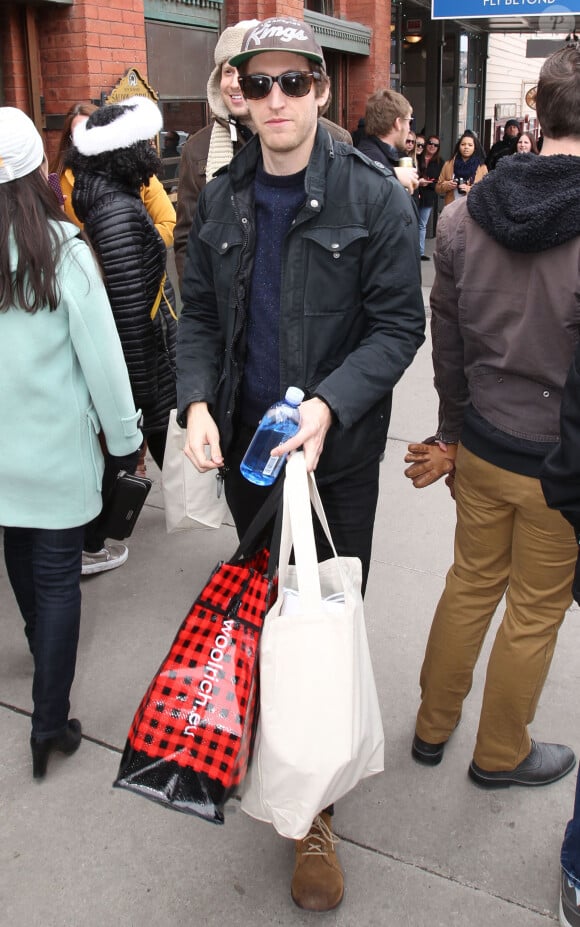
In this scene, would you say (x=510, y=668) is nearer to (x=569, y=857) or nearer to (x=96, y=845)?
(x=569, y=857)

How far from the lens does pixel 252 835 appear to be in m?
2.54

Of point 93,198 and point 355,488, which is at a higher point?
point 93,198

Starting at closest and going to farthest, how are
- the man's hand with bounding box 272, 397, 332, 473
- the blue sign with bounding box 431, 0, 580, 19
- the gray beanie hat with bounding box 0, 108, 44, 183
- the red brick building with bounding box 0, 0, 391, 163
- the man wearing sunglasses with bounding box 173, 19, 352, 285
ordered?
the man's hand with bounding box 272, 397, 332, 473 → the gray beanie hat with bounding box 0, 108, 44, 183 → the man wearing sunglasses with bounding box 173, 19, 352, 285 → the red brick building with bounding box 0, 0, 391, 163 → the blue sign with bounding box 431, 0, 580, 19

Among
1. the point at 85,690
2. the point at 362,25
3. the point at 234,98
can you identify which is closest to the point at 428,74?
the point at 362,25

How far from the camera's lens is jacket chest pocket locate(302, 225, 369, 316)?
2197mm

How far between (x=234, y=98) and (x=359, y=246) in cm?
191

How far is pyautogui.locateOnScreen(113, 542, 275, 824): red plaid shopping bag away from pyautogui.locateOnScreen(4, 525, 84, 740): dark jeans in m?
0.86

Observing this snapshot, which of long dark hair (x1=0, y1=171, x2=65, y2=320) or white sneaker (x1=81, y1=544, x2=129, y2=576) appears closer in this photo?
long dark hair (x1=0, y1=171, x2=65, y2=320)

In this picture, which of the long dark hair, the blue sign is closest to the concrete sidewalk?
the long dark hair

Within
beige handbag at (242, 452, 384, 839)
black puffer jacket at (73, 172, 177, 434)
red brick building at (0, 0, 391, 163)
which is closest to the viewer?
beige handbag at (242, 452, 384, 839)

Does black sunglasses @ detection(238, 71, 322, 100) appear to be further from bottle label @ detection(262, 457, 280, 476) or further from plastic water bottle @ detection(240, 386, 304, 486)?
bottle label @ detection(262, 457, 280, 476)

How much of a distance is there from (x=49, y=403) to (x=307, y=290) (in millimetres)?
845

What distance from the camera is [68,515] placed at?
8.66 ft

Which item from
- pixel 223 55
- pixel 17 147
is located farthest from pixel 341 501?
pixel 223 55
